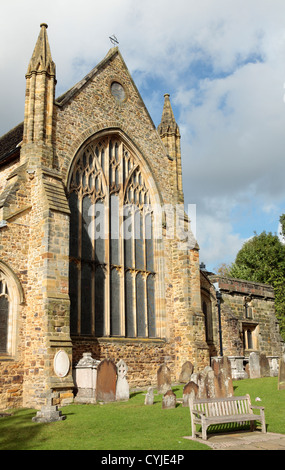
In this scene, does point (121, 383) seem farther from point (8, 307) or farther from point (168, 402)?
point (8, 307)

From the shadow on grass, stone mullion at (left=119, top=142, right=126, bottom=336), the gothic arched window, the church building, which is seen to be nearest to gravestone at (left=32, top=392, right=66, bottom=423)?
the shadow on grass

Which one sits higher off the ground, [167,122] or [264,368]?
[167,122]

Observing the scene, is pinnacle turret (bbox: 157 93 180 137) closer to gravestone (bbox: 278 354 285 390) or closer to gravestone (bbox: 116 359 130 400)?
gravestone (bbox: 278 354 285 390)

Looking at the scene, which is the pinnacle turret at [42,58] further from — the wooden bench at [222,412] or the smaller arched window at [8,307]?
the wooden bench at [222,412]

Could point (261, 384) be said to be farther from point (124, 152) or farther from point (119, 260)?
point (124, 152)

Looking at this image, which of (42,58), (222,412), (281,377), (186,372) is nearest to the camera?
(222,412)

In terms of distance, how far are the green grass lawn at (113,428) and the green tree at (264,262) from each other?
23.6 metres

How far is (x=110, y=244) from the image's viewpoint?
1847cm

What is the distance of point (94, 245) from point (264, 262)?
2283 cm

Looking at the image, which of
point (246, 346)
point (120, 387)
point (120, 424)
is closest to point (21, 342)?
point (120, 387)

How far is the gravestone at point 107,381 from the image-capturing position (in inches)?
523

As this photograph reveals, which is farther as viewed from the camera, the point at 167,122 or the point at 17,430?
the point at 167,122

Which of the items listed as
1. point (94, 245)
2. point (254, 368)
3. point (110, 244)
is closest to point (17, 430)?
point (94, 245)

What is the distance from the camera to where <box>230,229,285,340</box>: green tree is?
36125 millimetres
